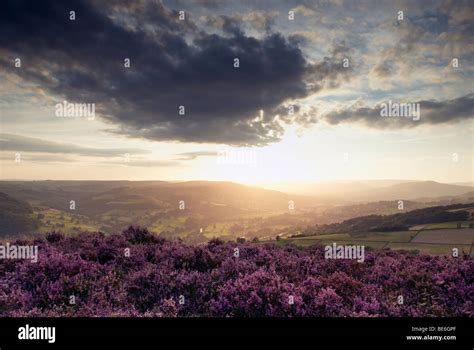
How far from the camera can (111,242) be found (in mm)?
10273

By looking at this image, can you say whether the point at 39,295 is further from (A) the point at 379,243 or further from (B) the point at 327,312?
(A) the point at 379,243

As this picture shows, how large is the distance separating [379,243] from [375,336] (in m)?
8.06

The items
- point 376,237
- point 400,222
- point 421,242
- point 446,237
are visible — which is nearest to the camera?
point 421,242

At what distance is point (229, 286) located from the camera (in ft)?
21.4

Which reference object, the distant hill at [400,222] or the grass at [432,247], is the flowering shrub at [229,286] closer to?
the grass at [432,247]

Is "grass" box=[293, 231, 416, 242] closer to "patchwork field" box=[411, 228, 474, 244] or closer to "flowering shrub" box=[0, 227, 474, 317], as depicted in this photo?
"patchwork field" box=[411, 228, 474, 244]

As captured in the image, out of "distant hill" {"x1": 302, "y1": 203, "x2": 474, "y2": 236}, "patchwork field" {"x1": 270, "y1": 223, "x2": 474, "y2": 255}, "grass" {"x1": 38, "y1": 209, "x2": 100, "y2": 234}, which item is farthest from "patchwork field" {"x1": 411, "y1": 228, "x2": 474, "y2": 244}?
"grass" {"x1": 38, "y1": 209, "x2": 100, "y2": 234}

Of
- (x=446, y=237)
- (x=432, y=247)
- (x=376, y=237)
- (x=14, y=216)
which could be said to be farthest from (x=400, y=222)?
(x=14, y=216)

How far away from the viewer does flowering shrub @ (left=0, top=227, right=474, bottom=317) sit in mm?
5953

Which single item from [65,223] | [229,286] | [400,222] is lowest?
[400,222]

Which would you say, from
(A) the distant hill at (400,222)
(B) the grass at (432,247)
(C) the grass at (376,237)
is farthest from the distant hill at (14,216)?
(B) the grass at (432,247)

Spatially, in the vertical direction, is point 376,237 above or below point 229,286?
below

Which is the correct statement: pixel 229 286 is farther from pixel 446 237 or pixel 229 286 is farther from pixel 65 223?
pixel 446 237

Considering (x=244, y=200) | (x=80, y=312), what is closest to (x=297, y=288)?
(x=80, y=312)
